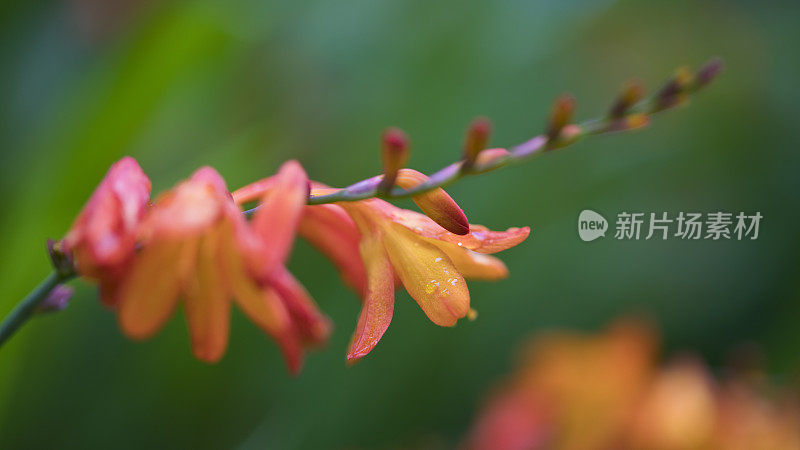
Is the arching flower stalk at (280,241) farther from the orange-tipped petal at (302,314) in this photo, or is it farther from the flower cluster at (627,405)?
the flower cluster at (627,405)

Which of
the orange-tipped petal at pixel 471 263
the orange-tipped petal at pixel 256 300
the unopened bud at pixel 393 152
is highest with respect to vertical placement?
the unopened bud at pixel 393 152

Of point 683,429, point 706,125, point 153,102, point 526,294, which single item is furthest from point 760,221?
point 153,102

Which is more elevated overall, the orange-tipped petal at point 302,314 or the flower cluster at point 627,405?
the orange-tipped petal at point 302,314

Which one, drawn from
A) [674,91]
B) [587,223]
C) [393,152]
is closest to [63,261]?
[393,152]

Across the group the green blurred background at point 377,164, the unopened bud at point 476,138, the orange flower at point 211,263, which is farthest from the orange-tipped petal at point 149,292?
the green blurred background at point 377,164

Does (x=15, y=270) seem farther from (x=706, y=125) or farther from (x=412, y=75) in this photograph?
(x=706, y=125)

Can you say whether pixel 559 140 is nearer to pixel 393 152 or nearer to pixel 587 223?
pixel 393 152
